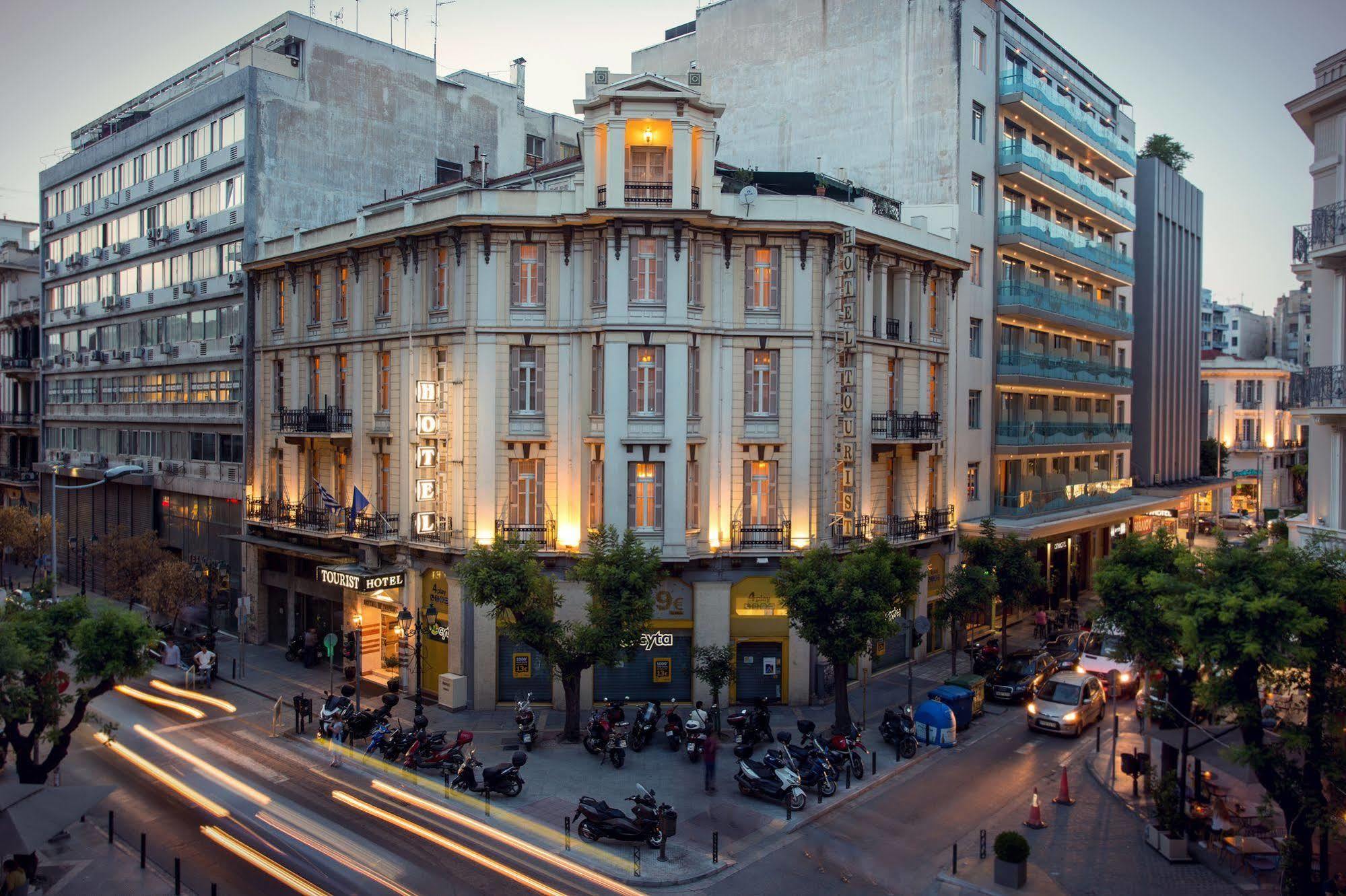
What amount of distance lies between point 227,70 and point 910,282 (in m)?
33.1

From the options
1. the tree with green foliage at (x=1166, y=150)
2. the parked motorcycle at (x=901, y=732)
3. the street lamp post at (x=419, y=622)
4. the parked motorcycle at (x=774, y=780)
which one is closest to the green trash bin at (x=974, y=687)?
the parked motorcycle at (x=901, y=732)

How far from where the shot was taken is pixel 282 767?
25031mm

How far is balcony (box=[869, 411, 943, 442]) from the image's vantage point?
33.8 m

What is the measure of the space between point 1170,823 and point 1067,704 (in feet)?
31.0

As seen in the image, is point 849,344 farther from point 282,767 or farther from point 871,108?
point 282,767

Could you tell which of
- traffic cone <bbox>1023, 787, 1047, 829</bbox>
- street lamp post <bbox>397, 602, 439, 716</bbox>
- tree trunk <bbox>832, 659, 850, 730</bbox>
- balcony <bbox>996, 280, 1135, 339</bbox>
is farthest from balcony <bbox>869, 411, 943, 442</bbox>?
street lamp post <bbox>397, 602, 439, 716</bbox>

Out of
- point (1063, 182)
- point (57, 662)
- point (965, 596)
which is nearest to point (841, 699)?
point (965, 596)

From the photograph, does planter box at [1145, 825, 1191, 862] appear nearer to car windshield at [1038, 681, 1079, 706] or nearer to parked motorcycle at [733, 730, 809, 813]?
parked motorcycle at [733, 730, 809, 813]

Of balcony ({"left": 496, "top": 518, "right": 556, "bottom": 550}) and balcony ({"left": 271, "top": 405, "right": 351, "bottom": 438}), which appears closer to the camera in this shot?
balcony ({"left": 496, "top": 518, "right": 556, "bottom": 550})

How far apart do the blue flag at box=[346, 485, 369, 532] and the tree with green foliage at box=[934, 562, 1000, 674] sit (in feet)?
68.6

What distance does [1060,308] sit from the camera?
4525cm

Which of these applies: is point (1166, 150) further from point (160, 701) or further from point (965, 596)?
point (160, 701)

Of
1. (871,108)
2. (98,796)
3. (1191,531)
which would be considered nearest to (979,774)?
(98,796)

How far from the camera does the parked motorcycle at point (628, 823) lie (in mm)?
20000
